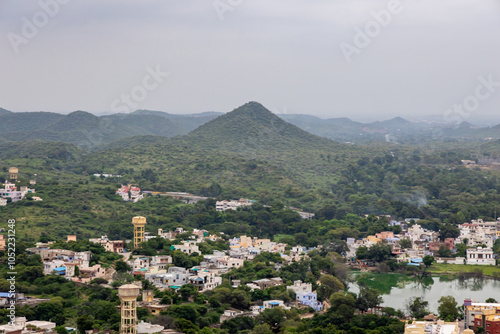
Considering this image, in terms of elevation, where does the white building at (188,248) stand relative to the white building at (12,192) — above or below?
below

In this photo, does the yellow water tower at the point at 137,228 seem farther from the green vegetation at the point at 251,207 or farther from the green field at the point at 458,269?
the green field at the point at 458,269

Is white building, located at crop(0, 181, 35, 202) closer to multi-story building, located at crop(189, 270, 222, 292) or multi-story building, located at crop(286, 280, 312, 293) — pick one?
multi-story building, located at crop(189, 270, 222, 292)

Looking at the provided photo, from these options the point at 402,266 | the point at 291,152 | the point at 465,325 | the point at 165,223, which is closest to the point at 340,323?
the point at 465,325

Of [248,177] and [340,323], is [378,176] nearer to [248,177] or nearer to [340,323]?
[248,177]

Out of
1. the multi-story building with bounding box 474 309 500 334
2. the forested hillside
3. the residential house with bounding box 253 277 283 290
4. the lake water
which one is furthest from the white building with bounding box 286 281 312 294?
the forested hillside

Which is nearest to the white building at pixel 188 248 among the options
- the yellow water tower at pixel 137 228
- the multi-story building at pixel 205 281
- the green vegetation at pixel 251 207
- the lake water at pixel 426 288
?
the green vegetation at pixel 251 207

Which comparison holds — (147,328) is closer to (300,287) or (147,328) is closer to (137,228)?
(300,287)

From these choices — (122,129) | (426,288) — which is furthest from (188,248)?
(122,129)
